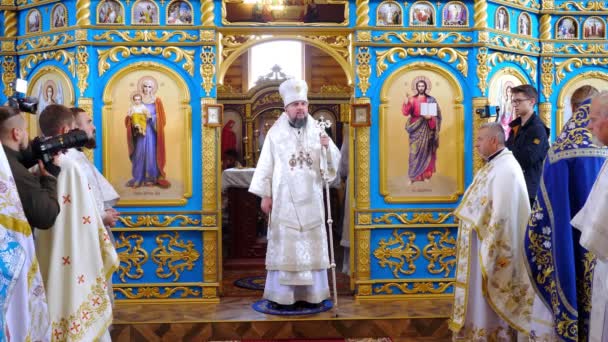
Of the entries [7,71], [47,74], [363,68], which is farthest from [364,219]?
[7,71]

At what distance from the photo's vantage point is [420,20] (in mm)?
6492

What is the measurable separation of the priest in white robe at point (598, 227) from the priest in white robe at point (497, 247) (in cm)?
124

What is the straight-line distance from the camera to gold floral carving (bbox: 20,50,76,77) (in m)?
6.31

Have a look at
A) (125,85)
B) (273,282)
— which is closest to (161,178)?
(125,85)

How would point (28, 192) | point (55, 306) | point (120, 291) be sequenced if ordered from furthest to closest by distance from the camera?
1. point (120, 291)
2. point (55, 306)
3. point (28, 192)

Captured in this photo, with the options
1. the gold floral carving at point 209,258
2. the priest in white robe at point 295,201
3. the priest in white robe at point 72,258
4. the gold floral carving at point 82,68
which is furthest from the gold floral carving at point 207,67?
the priest in white robe at point 72,258

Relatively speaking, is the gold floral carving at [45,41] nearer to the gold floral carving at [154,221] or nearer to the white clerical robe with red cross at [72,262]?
the gold floral carving at [154,221]

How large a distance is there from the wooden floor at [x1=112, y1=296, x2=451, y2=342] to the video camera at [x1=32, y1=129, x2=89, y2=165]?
7.74 feet

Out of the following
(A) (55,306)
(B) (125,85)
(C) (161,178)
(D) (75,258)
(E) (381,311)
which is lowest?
(E) (381,311)

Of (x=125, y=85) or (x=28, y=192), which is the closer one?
(x=28, y=192)

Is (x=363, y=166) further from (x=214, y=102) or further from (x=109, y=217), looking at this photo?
(x=109, y=217)

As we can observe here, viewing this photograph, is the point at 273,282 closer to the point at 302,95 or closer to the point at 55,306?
the point at 302,95

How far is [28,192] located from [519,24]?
5413 mm

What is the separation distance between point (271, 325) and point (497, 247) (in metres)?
2.05
